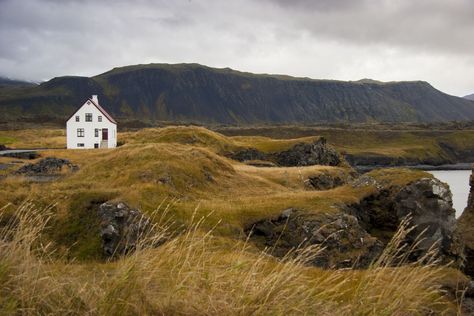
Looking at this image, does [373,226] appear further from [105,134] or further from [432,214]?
[105,134]

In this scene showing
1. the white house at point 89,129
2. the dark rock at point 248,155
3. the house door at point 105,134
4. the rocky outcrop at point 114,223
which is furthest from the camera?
the house door at point 105,134

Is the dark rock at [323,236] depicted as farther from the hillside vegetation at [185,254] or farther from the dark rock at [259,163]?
the dark rock at [259,163]

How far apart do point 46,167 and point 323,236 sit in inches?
1455

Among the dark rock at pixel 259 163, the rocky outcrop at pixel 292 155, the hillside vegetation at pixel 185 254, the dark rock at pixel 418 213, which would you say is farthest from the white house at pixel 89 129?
the dark rock at pixel 418 213

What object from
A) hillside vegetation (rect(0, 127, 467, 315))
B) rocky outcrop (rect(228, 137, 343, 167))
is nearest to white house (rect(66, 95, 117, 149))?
hillside vegetation (rect(0, 127, 467, 315))

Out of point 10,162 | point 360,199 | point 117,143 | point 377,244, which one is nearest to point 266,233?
point 377,244

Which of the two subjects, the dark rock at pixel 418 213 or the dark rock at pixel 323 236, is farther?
the dark rock at pixel 418 213

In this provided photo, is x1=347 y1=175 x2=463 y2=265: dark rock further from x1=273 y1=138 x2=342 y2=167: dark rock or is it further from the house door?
the house door

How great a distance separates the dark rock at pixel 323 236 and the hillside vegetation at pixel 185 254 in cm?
85

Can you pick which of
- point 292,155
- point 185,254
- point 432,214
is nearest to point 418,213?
point 432,214

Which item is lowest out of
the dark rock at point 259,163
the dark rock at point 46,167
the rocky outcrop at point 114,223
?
the dark rock at point 259,163

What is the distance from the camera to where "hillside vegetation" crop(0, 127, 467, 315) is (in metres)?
7.36

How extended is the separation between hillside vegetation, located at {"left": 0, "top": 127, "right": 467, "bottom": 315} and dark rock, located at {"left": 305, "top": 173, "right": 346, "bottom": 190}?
63cm

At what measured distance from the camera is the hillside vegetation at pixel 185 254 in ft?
24.1
